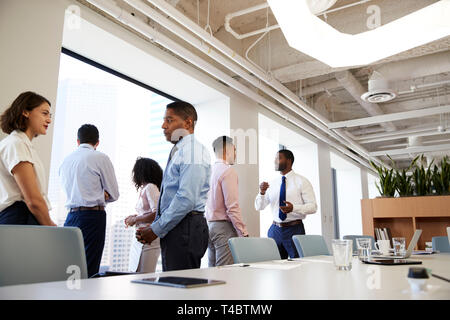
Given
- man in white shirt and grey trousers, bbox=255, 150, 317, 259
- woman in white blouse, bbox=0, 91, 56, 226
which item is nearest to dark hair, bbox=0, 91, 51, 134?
woman in white blouse, bbox=0, 91, 56, 226

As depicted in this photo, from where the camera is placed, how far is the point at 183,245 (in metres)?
1.83

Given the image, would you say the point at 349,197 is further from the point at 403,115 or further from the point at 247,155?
the point at 247,155

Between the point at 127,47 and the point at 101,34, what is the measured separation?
0.94 ft

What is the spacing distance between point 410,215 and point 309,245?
234 cm

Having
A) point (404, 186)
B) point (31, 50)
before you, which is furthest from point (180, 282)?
point (404, 186)

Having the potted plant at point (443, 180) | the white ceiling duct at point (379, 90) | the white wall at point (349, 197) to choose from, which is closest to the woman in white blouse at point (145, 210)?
the white ceiling duct at point (379, 90)

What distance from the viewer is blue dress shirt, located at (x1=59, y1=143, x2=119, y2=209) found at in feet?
8.05

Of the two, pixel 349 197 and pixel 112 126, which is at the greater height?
pixel 112 126

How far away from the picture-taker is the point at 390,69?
5176mm

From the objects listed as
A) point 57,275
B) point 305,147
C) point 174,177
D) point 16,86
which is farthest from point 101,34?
point 305,147

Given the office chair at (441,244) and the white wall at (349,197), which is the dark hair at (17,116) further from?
the white wall at (349,197)

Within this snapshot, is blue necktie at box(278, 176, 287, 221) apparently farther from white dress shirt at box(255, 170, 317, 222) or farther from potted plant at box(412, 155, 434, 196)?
potted plant at box(412, 155, 434, 196)

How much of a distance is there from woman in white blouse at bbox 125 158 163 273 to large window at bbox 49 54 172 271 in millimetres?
749

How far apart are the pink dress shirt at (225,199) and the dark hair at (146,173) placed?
453 mm
